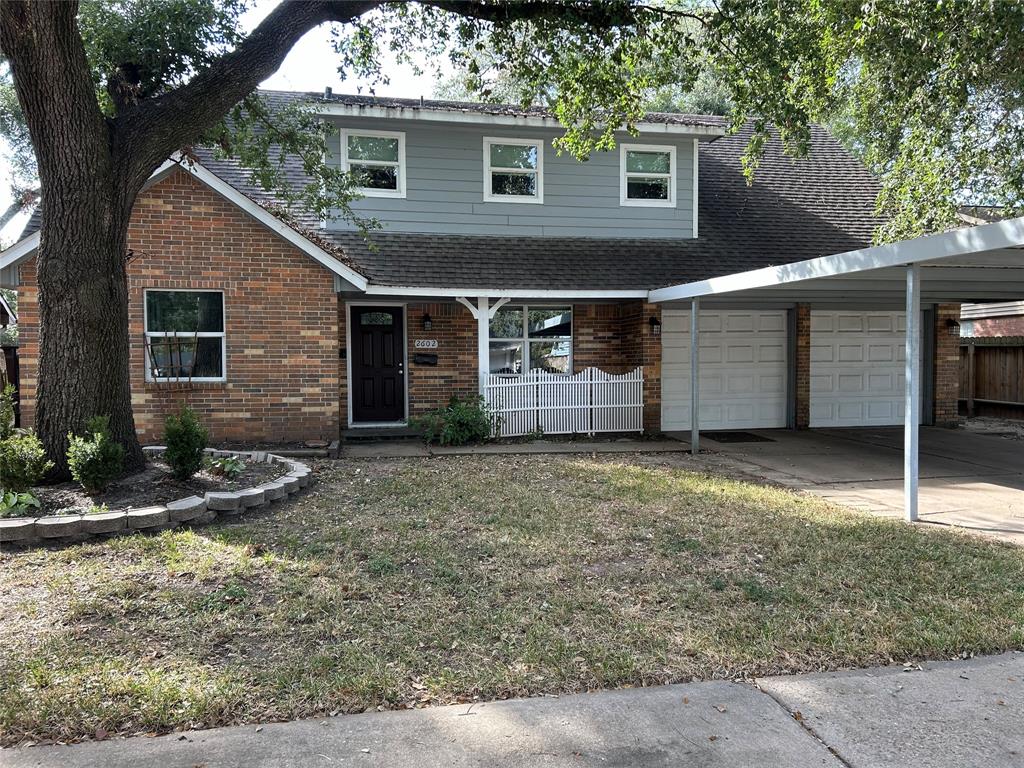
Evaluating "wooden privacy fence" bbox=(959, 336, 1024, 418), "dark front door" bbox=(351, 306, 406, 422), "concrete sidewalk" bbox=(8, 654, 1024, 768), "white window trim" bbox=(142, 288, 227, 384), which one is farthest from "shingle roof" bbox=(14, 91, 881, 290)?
"concrete sidewalk" bbox=(8, 654, 1024, 768)

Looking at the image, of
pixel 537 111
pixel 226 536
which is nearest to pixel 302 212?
pixel 537 111

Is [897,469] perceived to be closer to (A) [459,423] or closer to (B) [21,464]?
(A) [459,423]

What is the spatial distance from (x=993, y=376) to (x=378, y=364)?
14656 millimetres

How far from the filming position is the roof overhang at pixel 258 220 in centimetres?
1014

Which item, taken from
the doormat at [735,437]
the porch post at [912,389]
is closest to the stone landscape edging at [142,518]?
the porch post at [912,389]

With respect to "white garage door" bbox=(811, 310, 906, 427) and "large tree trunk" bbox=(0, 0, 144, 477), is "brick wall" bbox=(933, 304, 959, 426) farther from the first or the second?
"large tree trunk" bbox=(0, 0, 144, 477)

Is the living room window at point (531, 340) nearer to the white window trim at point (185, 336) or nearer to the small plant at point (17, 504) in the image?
the white window trim at point (185, 336)

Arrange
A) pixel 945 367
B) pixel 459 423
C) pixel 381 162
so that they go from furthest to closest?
pixel 945 367 → pixel 381 162 → pixel 459 423

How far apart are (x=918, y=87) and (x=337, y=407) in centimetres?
1026

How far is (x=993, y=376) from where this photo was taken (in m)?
17.1

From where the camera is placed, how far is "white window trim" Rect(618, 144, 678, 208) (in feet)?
43.0

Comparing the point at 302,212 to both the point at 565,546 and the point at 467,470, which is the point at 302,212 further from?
the point at 565,546

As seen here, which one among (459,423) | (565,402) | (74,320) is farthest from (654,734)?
(565,402)

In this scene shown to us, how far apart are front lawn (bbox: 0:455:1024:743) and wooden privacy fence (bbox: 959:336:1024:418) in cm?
1275
